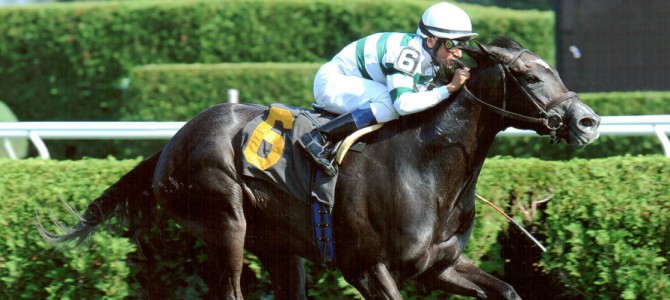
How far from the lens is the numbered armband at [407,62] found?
493cm

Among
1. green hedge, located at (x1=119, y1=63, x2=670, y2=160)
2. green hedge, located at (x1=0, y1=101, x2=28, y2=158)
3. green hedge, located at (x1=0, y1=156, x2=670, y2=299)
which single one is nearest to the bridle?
green hedge, located at (x1=0, y1=156, x2=670, y2=299)

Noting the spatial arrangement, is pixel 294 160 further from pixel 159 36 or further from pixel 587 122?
pixel 159 36

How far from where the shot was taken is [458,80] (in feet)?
16.4

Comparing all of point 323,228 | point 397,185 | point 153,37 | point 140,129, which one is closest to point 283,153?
point 323,228

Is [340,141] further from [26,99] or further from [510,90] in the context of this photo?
[26,99]

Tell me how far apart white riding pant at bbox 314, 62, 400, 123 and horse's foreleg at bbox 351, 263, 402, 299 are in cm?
65

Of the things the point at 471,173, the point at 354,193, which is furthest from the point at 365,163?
the point at 471,173

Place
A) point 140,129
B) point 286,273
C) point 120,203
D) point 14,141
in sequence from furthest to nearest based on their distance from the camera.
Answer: point 14,141 < point 140,129 < point 120,203 < point 286,273

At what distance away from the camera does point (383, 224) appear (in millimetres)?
4992

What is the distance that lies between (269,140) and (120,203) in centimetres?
97

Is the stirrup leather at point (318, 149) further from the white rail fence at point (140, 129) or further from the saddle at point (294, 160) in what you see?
the white rail fence at point (140, 129)

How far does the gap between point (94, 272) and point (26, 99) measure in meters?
5.90

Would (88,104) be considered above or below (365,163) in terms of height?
below

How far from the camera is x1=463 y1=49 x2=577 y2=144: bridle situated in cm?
478
